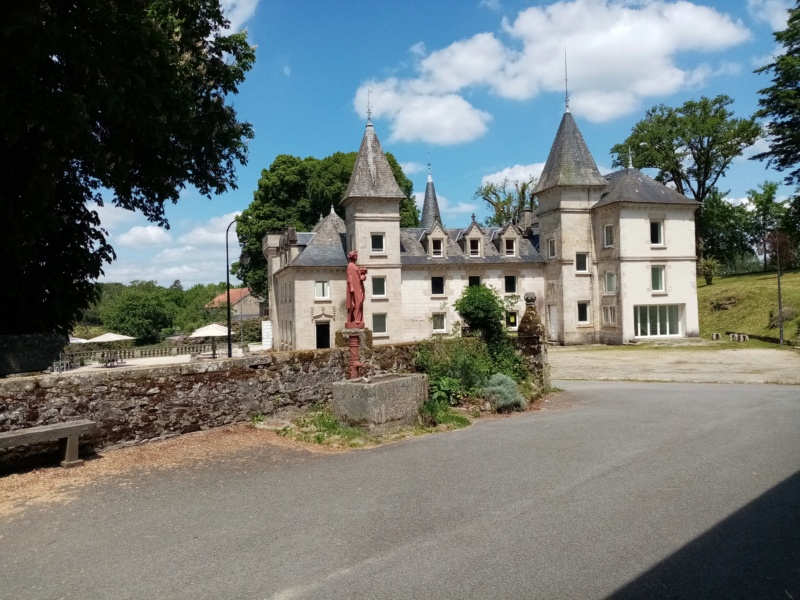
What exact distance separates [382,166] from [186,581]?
122ft

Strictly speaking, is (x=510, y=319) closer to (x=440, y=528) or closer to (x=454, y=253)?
(x=440, y=528)

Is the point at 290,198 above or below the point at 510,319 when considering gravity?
above

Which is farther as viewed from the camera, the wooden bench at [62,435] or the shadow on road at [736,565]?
the wooden bench at [62,435]

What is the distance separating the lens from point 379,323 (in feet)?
131

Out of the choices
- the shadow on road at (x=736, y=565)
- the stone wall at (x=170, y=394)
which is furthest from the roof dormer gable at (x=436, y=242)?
the shadow on road at (x=736, y=565)

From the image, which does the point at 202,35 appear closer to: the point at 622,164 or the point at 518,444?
the point at 518,444

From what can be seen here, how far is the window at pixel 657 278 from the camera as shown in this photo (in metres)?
39.1

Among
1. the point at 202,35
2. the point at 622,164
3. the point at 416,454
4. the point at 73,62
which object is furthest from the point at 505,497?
the point at 622,164

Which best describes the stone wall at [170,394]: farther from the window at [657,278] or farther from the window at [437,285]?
the window at [657,278]

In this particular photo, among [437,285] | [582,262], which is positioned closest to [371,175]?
[437,285]

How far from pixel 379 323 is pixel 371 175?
9736 mm

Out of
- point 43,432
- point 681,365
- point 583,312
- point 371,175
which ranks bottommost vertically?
point 681,365

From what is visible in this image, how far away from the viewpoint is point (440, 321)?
4203cm

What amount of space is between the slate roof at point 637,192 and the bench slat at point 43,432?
35.6m
